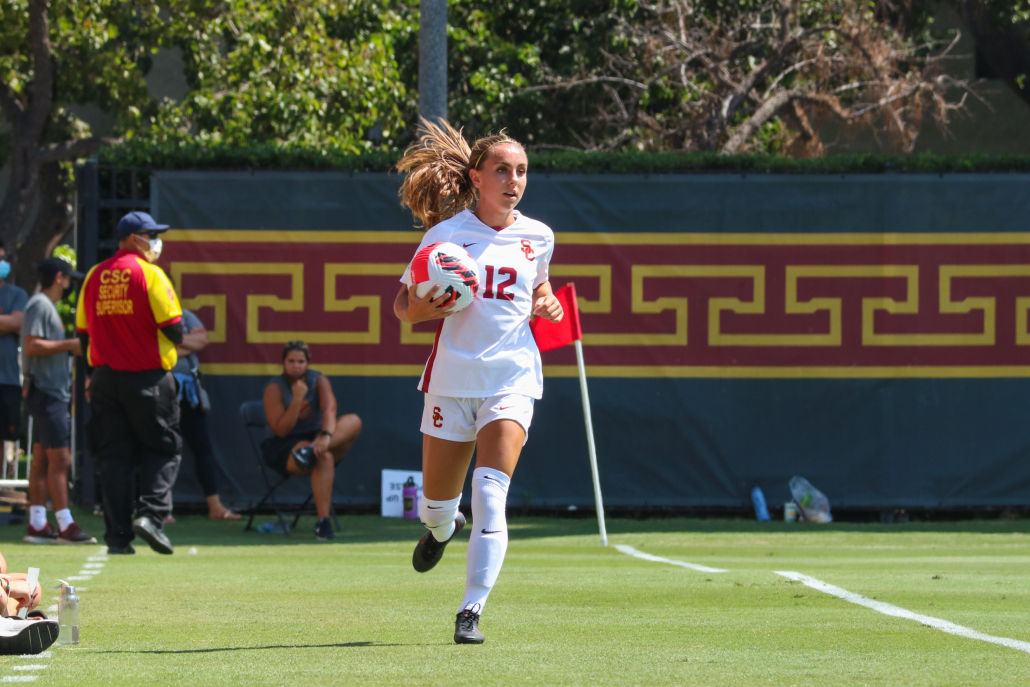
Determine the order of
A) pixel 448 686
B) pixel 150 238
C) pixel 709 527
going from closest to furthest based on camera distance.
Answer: pixel 448 686 → pixel 150 238 → pixel 709 527

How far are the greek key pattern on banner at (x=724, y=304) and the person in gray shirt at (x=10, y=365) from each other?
1.44 metres

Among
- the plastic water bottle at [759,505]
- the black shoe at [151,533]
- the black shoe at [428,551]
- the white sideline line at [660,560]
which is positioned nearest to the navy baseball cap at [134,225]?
the black shoe at [151,533]

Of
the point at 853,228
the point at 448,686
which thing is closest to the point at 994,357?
the point at 853,228

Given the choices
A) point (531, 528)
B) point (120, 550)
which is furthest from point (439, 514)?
point (531, 528)

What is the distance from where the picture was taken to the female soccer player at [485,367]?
462 cm

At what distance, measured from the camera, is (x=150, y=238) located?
8.24 m

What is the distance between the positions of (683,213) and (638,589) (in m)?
5.48

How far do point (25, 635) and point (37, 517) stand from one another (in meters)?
5.70

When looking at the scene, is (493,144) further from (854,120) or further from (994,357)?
(854,120)

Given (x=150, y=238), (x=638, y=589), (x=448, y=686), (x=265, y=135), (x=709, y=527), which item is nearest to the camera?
(x=448, y=686)

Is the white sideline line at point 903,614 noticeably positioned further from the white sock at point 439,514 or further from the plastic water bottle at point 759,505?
the plastic water bottle at point 759,505

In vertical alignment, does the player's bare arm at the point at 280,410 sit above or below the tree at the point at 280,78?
below

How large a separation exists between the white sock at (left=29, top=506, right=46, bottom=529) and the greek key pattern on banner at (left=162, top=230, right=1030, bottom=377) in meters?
2.19

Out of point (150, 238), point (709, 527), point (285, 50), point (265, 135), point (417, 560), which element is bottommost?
point (709, 527)
